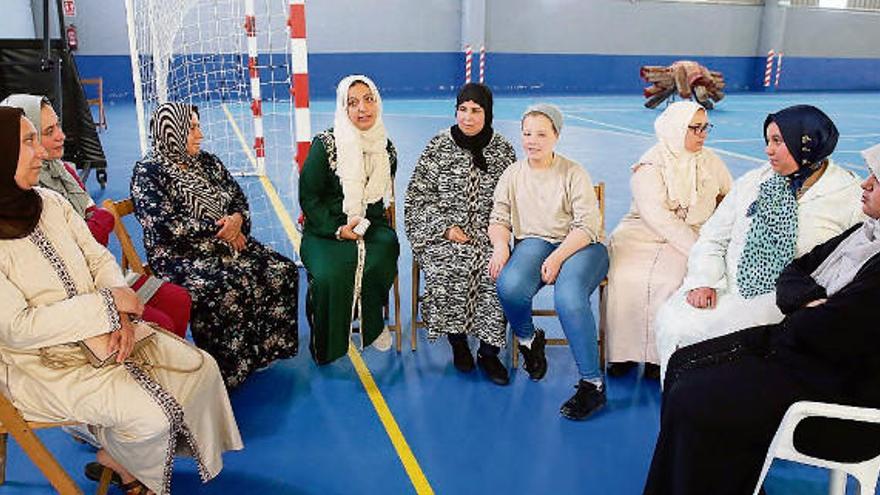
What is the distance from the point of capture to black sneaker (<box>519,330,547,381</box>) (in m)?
3.29

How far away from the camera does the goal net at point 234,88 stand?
6.03 metres

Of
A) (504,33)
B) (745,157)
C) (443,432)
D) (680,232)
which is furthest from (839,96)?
(443,432)

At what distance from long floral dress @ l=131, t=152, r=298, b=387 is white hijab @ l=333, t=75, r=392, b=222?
0.46m

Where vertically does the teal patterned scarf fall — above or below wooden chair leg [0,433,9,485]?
above

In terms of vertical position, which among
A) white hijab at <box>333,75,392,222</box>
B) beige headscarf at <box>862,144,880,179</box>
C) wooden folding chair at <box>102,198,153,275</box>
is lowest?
wooden folding chair at <box>102,198,153,275</box>

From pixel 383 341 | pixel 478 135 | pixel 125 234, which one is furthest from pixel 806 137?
pixel 125 234

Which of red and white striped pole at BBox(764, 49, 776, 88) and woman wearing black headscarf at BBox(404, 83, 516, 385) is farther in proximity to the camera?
red and white striped pole at BBox(764, 49, 776, 88)

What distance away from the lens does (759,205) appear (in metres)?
2.64

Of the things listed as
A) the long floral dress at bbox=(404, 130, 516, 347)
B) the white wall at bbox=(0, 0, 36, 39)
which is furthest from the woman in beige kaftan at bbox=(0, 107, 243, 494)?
the white wall at bbox=(0, 0, 36, 39)

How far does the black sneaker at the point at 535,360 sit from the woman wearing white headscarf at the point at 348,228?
0.72 metres

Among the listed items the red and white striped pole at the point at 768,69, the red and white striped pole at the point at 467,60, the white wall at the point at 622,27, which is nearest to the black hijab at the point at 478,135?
the red and white striped pole at the point at 467,60

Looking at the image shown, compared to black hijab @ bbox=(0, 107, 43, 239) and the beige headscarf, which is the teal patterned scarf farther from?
black hijab @ bbox=(0, 107, 43, 239)

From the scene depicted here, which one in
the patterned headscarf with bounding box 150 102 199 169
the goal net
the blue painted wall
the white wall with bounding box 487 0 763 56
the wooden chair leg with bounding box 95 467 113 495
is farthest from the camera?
the white wall with bounding box 487 0 763 56

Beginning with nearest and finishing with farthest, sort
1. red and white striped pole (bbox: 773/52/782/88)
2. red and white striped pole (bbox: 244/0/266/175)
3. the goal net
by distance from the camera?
the goal net, red and white striped pole (bbox: 244/0/266/175), red and white striped pole (bbox: 773/52/782/88)
